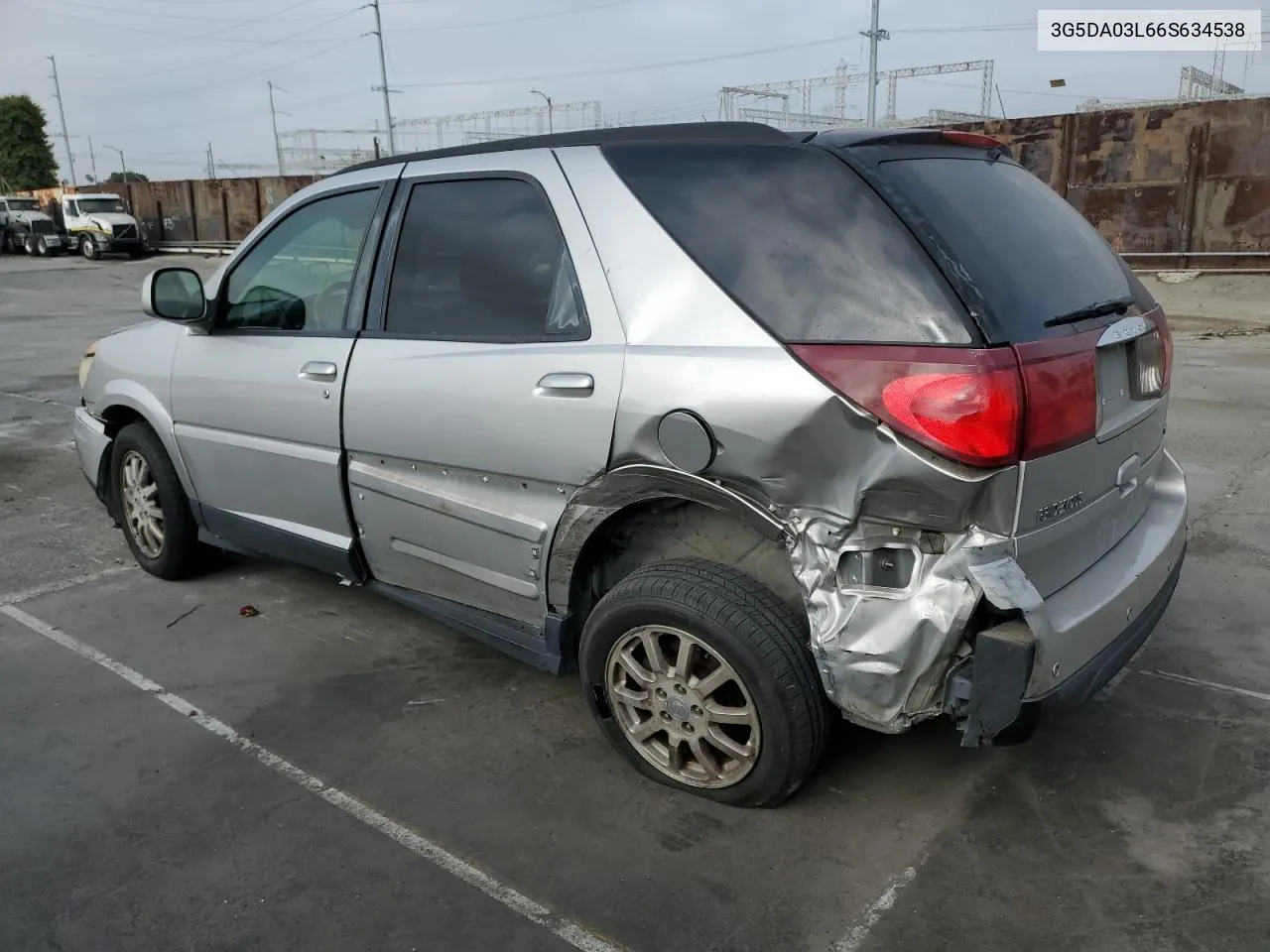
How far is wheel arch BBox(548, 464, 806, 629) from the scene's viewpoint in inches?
107

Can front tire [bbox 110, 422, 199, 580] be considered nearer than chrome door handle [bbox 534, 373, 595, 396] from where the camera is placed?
No

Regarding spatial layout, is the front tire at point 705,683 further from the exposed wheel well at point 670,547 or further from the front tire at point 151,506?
the front tire at point 151,506

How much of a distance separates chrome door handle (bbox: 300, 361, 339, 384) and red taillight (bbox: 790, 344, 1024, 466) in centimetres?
204

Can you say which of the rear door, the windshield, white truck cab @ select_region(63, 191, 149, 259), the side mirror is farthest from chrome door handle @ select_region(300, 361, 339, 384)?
the windshield

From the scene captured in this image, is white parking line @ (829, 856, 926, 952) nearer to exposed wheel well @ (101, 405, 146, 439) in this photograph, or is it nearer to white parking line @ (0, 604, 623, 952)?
white parking line @ (0, 604, 623, 952)

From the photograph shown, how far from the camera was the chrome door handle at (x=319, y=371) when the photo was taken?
11.9 ft

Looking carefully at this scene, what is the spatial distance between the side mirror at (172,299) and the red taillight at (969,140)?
2944mm

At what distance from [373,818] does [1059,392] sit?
7.25 ft

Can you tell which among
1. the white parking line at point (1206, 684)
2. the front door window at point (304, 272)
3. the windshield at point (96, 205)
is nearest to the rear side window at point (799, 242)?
the front door window at point (304, 272)

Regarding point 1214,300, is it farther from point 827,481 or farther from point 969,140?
point 827,481

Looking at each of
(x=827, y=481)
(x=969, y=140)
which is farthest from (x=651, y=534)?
(x=969, y=140)

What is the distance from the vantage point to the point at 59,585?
16.0 feet

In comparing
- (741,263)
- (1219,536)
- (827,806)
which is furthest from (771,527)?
(1219,536)

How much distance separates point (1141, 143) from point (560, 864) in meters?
18.5
